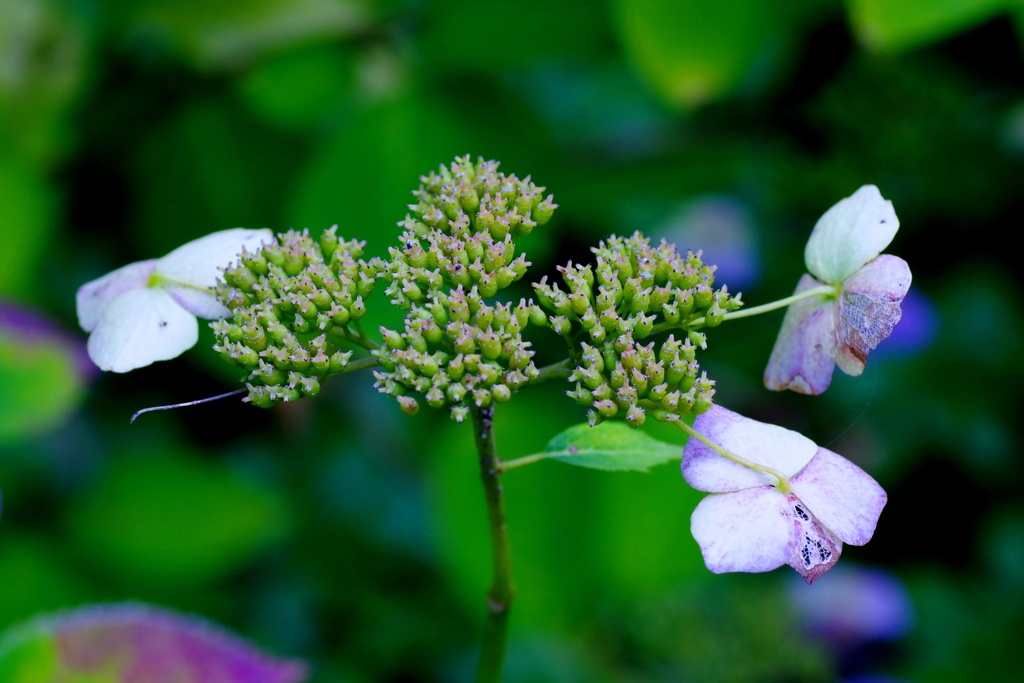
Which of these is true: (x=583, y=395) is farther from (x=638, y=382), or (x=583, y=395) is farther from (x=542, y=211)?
(x=542, y=211)

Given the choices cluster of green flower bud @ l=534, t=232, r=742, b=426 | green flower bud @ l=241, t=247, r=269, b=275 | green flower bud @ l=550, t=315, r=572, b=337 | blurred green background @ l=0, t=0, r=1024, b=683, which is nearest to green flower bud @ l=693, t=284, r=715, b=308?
cluster of green flower bud @ l=534, t=232, r=742, b=426

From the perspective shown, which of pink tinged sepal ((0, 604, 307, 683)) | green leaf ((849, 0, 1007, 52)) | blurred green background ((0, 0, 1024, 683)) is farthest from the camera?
blurred green background ((0, 0, 1024, 683))

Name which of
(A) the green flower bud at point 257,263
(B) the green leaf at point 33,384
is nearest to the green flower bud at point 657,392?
(A) the green flower bud at point 257,263

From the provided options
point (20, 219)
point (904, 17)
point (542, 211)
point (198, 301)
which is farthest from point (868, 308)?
point (20, 219)

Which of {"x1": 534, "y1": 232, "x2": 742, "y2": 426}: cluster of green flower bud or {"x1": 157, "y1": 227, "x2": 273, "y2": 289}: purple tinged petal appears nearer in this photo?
{"x1": 534, "y1": 232, "x2": 742, "y2": 426}: cluster of green flower bud

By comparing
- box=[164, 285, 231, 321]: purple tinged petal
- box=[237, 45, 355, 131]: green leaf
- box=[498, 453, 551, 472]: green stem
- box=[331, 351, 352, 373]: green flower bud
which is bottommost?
box=[498, 453, 551, 472]: green stem

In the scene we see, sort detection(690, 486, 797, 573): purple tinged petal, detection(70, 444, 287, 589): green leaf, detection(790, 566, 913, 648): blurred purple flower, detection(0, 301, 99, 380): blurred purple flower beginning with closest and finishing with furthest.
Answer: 1. detection(690, 486, 797, 573): purple tinged petal
2. detection(0, 301, 99, 380): blurred purple flower
3. detection(70, 444, 287, 589): green leaf
4. detection(790, 566, 913, 648): blurred purple flower

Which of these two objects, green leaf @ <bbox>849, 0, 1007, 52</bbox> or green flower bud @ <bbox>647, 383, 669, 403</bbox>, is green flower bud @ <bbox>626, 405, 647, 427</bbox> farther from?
green leaf @ <bbox>849, 0, 1007, 52</bbox>

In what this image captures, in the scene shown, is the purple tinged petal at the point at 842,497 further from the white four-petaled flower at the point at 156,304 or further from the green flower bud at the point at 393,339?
the white four-petaled flower at the point at 156,304
